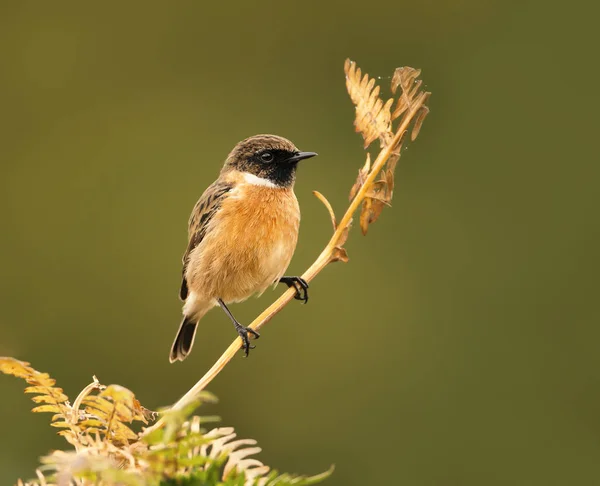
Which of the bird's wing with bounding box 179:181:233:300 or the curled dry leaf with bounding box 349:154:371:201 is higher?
the bird's wing with bounding box 179:181:233:300

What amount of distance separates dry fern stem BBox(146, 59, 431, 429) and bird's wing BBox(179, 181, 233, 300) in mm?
2553

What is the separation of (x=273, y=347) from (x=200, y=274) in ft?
11.6

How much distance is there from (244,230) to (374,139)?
2371 millimetres

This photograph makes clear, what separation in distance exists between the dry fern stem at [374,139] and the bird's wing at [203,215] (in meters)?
2.55

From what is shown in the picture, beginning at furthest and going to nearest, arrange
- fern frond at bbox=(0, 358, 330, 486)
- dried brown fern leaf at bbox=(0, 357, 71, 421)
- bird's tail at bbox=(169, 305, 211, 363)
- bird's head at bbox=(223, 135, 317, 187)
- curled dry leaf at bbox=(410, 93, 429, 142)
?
bird's tail at bbox=(169, 305, 211, 363)
bird's head at bbox=(223, 135, 317, 187)
curled dry leaf at bbox=(410, 93, 429, 142)
dried brown fern leaf at bbox=(0, 357, 71, 421)
fern frond at bbox=(0, 358, 330, 486)

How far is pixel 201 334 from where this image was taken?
6840 mm

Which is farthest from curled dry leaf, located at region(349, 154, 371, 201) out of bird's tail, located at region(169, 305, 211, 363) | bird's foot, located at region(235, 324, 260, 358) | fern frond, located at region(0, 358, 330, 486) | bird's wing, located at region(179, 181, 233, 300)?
bird's tail, located at region(169, 305, 211, 363)

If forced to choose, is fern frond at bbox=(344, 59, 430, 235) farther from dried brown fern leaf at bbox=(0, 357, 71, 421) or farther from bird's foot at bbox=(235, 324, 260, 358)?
dried brown fern leaf at bbox=(0, 357, 71, 421)

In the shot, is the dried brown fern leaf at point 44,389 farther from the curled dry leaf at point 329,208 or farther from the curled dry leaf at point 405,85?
the curled dry leaf at point 405,85

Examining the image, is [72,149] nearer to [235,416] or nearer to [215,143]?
[215,143]

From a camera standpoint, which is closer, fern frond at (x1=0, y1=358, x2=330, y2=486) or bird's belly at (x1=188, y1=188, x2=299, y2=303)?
fern frond at (x1=0, y1=358, x2=330, y2=486)

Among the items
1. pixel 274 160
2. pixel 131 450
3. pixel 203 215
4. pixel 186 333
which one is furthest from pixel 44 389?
pixel 186 333

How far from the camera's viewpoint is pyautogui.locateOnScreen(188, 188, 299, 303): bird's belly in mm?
3533

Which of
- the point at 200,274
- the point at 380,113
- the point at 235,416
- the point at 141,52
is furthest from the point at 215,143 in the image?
the point at 380,113
